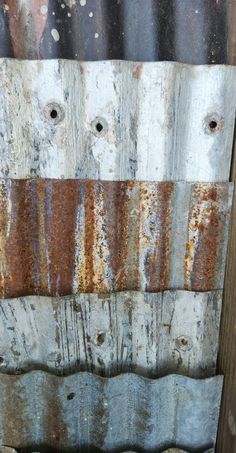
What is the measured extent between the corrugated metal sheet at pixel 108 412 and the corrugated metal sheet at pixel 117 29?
2.55 ft

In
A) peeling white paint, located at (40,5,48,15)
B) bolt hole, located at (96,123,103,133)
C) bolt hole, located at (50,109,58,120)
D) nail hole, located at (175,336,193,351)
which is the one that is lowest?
nail hole, located at (175,336,193,351)

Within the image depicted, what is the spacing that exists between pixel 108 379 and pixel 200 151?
23.9 inches

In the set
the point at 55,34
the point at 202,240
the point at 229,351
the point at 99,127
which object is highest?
the point at 55,34

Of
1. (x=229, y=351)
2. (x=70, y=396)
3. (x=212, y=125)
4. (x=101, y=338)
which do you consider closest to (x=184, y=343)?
(x=229, y=351)

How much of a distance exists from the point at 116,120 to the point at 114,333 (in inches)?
20.6

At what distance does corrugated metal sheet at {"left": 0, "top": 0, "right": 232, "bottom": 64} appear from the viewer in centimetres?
82

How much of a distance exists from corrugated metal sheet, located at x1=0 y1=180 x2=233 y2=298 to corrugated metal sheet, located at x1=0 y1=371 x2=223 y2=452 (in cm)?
24

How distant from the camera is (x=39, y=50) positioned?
0.84m

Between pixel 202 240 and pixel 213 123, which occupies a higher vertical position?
pixel 213 123

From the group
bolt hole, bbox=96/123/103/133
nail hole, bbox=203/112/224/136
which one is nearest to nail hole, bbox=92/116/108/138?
bolt hole, bbox=96/123/103/133

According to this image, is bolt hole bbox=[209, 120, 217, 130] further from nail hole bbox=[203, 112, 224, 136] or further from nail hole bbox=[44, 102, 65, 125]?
nail hole bbox=[44, 102, 65, 125]

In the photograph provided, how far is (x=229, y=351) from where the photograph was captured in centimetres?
93

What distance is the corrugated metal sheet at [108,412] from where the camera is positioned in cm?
92

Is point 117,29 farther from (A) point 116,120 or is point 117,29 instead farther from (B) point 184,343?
(B) point 184,343
